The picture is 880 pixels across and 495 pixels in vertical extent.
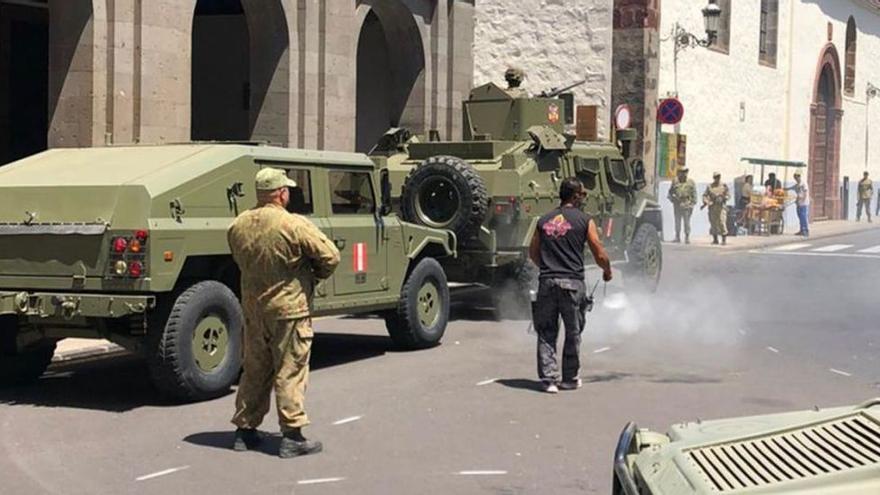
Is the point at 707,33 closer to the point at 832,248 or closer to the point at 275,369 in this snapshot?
the point at 832,248

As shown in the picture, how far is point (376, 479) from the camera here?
6.38 metres

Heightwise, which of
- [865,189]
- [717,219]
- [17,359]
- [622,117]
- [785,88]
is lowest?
[17,359]

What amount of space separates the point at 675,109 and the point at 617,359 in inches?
642

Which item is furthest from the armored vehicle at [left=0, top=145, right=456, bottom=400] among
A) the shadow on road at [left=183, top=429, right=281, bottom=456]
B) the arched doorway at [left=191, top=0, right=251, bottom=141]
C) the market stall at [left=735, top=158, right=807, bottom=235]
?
the market stall at [left=735, top=158, right=807, bottom=235]

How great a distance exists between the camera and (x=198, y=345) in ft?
27.9

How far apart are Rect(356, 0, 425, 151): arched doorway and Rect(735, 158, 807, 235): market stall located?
38.8ft

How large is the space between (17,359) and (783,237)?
88.4 ft

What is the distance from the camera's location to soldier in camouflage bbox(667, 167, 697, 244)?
2775cm

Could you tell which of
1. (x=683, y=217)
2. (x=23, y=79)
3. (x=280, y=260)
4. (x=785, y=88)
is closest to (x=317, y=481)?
(x=280, y=260)

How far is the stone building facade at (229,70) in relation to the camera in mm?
14930

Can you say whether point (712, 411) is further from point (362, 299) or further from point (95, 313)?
point (95, 313)

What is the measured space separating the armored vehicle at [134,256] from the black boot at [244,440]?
1.42 meters

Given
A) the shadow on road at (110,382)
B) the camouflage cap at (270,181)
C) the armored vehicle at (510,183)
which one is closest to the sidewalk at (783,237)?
the armored vehicle at (510,183)

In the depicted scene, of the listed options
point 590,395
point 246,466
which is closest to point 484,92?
point 590,395
